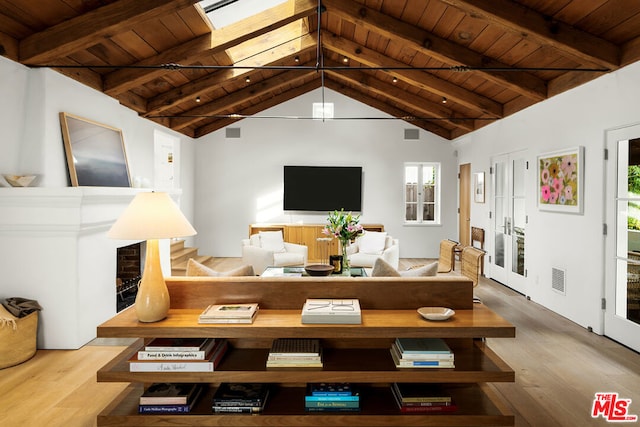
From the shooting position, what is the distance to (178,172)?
320 inches

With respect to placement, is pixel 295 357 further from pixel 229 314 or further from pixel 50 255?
pixel 50 255

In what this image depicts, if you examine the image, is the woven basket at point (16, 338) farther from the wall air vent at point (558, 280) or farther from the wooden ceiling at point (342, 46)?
the wall air vent at point (558, 280)

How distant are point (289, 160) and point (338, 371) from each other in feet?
23.9

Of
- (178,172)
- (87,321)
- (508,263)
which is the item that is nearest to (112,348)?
(87,321)

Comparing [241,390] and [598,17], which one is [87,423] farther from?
[598,17]

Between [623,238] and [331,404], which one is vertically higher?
[623,238]

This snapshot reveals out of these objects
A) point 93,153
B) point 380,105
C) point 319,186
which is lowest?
point 319,186

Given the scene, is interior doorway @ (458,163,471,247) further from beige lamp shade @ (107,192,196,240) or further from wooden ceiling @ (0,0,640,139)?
beige lamp shade @ (107,192,196,240)

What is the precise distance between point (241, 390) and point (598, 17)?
4245 millimetres

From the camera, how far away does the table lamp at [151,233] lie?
2.08 meters

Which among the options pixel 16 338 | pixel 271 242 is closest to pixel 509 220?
pixel 271 242

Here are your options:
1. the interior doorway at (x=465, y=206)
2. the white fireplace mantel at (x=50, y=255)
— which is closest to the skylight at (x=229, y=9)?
the white fireplace mantel at (x=50, y=255)

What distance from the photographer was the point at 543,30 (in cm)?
376

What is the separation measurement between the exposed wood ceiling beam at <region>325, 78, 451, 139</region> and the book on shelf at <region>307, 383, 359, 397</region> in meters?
7.56
